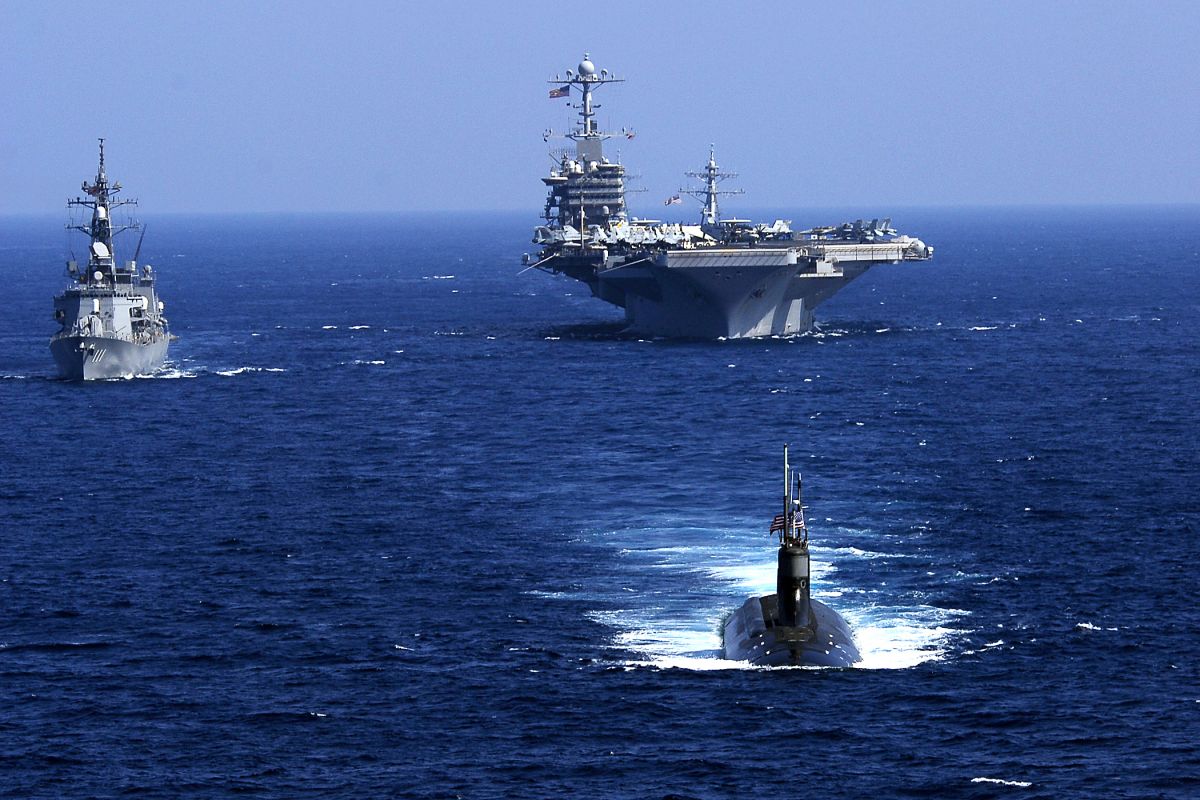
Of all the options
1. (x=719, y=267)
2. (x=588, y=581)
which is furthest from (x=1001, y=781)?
(x=719, y=267)

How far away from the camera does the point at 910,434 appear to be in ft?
306

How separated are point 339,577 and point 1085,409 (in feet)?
171

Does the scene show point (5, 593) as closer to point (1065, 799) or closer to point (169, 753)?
point (169, 753)

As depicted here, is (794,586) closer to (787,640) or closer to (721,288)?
(787,640)

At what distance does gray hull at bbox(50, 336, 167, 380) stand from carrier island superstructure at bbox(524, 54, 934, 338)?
34446 mm

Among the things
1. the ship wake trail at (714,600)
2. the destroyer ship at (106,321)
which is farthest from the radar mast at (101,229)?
the ship wake trail at (714,600)

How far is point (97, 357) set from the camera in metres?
116

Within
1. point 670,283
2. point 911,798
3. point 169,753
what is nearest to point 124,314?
point 670,283

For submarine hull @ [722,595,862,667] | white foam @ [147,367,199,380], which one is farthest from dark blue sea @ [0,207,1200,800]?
white foam @ [147,367,199,380]

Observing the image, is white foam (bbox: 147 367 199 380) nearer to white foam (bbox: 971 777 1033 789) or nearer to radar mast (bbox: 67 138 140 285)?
radar mast (bbox: 67 138 140 285)

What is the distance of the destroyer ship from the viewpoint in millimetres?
116188

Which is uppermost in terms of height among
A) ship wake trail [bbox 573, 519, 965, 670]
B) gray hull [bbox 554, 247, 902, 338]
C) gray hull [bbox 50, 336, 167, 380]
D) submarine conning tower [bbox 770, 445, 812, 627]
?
gray hull [bbox 554, 247, 902, 338]

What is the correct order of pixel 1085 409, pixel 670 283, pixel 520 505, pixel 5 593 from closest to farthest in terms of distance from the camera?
pixel 5 593 < pixel 520 505 < pixel 1085 409 < pixel 670 283

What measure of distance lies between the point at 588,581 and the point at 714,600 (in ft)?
15.3
